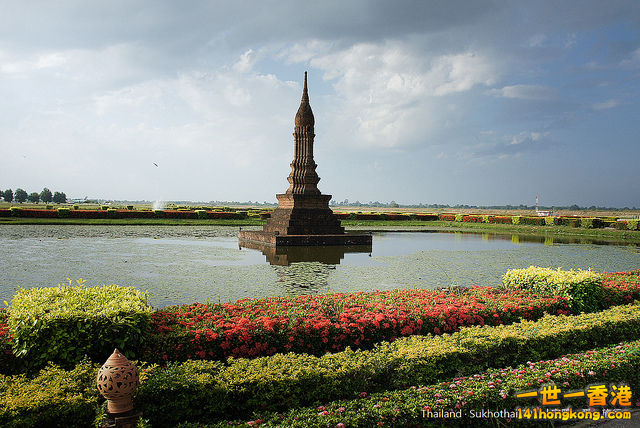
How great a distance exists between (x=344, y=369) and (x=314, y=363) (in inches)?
15.2

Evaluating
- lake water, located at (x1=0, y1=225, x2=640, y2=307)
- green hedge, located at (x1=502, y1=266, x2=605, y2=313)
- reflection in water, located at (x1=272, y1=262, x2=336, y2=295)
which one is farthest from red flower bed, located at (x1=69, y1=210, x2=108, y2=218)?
green hedge, located at (x1=502, y1=266, x2=605, y2=313)

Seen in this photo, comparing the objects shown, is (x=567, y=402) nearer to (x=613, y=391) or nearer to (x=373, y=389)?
(x=613, y=391)


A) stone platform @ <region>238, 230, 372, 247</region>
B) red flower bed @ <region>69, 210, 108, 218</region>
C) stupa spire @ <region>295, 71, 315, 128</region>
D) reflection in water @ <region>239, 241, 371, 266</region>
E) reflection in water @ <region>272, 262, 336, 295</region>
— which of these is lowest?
reflection in water @ <region>272, 262, 336, 295</region>

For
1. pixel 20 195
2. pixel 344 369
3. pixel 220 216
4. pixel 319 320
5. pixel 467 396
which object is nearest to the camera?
pixel 467 396

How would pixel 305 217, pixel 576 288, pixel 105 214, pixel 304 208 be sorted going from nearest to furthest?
1. pixel 576 288
2. pixel 305 217
3. pixel 304 208
4. pixel 105 214

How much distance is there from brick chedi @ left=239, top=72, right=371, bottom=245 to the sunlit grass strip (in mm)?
15710

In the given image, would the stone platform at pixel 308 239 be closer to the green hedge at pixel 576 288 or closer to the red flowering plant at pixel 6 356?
the green hedge at pixel 576 288

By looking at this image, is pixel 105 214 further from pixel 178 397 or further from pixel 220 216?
pixel 178 397

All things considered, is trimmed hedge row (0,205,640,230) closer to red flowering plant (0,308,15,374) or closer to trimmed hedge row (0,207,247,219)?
trimmed hedge row (0,207,247,219)

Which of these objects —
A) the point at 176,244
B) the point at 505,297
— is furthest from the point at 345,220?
the point at 505,297

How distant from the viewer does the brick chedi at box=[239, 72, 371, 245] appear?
68.8 feet

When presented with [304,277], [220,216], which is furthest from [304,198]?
[220,216]

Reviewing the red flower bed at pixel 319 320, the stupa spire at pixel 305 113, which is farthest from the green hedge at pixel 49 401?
Answer: the stupa spire at pixel 305 113

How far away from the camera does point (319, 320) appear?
605cm
